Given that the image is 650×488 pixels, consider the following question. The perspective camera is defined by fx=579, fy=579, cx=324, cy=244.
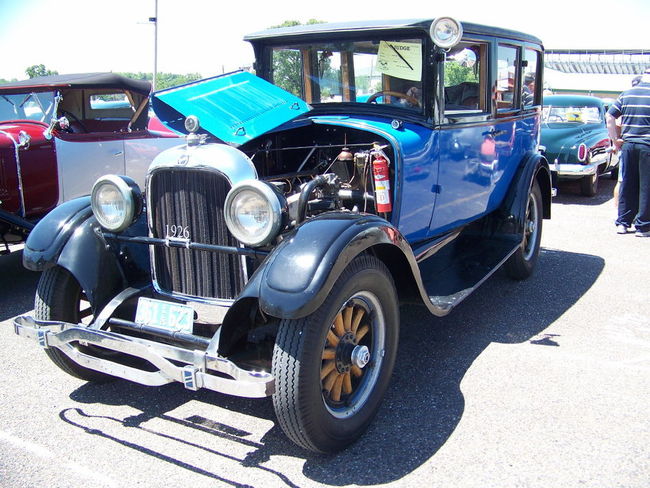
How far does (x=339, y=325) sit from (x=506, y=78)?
275 cm

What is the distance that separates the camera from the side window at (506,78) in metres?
4.19

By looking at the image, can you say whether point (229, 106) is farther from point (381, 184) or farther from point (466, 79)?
point (466, 79)

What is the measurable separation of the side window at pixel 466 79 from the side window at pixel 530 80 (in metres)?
0.84

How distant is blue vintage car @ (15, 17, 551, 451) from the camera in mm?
2369

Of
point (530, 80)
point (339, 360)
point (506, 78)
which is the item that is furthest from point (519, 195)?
point (339, 360)

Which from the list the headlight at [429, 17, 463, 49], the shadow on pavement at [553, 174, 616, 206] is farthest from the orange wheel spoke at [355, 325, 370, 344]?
the shadow on pavement at [553, 174, 616, 206]

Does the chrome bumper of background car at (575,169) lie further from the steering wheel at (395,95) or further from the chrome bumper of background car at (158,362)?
the chrome bumper of background car at (158,362)

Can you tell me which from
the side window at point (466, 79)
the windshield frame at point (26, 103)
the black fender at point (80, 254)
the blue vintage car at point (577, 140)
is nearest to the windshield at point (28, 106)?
the windshield frame at point (26, 103)

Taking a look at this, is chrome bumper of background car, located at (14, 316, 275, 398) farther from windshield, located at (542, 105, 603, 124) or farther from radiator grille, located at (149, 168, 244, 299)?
windshield, located at (542, 105, 603, 124)

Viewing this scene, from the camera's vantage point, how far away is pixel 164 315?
274 centimetres

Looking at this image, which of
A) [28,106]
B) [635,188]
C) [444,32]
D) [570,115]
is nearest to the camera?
[444,32]

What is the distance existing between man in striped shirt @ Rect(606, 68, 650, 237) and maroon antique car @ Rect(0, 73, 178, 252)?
17.1 feet

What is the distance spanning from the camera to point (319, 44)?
3791mm

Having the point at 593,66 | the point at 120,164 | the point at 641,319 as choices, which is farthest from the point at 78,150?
the point at 593,66
